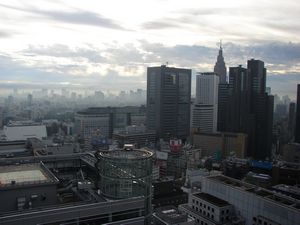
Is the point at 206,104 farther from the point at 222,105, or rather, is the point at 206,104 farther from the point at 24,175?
the point at 24,175

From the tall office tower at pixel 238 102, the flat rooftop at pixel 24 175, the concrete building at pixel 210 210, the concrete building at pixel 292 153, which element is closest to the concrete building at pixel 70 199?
the flat rooftop at pixel 24 175

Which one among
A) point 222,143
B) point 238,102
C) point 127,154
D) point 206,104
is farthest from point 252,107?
point 127,154

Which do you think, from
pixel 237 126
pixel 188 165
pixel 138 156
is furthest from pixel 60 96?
pixel 138 156

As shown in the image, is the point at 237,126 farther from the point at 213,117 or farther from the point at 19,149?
the point at 19,149

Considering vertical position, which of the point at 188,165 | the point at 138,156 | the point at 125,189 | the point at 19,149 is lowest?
the point at 188,165

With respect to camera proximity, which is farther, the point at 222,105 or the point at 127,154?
the point at 222,105

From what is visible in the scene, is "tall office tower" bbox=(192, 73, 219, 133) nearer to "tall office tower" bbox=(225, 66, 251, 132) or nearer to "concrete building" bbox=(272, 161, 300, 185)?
"tall office tower" bbox=(225, 66, 251, 132)
